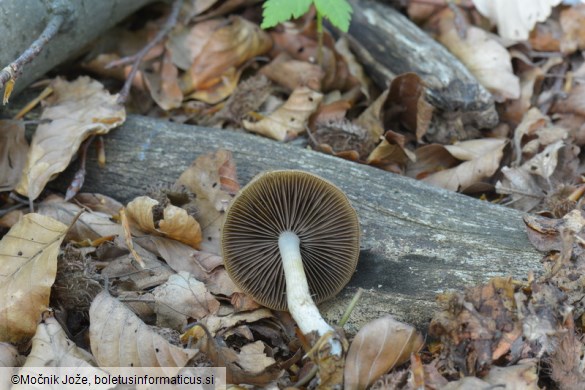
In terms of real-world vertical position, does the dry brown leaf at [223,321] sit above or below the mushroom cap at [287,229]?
below

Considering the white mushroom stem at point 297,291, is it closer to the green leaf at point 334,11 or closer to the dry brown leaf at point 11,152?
the green leaf at point 334,11

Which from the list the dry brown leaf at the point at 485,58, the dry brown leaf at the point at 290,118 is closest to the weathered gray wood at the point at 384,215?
the dry brown leaf at the point at 290,118

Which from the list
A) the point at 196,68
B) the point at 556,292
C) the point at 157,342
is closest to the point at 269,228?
the point at 157,342

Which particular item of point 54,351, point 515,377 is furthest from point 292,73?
point 515,377

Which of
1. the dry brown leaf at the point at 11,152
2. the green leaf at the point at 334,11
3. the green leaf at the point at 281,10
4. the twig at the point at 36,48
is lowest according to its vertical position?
the dry brown leaf at the point at 11,152

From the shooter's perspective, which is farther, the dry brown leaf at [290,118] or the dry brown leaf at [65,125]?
the dry brown leaf at [290,118]

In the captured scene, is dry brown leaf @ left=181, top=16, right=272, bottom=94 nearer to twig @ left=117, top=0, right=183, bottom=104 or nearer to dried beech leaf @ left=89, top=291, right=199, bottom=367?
twig @ left=117, top=0, right=183, bottom=104
